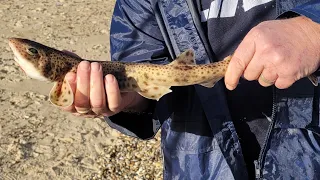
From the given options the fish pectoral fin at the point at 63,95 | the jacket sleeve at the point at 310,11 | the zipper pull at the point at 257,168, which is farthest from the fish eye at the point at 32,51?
the zipper pull at the point at 257,168

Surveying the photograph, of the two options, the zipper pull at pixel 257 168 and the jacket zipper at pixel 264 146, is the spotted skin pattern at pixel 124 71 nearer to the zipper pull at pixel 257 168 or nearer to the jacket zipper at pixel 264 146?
the jacket zipper at pixel 264 146

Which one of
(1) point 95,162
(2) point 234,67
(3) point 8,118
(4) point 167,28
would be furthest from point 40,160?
(2) point 234,67

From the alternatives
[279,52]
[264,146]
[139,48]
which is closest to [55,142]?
[139,48]

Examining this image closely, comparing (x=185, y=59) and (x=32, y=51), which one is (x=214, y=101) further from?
(x=32, y=51)

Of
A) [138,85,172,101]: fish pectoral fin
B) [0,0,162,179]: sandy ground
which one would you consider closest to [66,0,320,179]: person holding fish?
[138,85,172,101]: fish pectoral fin

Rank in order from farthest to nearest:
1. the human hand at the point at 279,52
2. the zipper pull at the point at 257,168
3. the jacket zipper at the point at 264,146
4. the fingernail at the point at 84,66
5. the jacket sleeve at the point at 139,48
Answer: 1. the jacket sleeve at the point at 139,48
2. the zipper pull at the point at 257,168
3. the jacket zipper at the point at 264,146
4. the fingernail at the point at 84,66
5. the human hand at the point at 279,52

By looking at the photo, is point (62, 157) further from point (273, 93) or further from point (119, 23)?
point (273, 93)

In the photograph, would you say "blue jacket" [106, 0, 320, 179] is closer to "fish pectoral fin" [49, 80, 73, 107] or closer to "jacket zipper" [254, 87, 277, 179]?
"jacket zipper" [254, 87, 277, 179]
